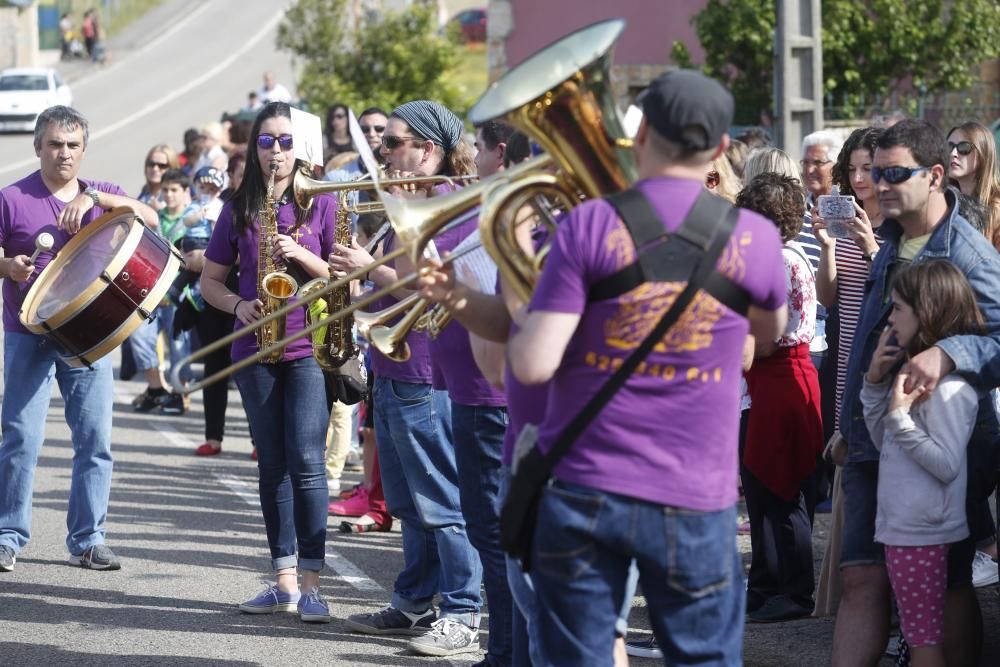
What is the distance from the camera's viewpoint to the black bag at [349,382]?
583 centimetres

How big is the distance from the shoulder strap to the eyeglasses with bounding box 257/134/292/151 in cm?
285

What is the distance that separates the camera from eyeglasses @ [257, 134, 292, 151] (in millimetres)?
5711

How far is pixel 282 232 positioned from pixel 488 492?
4.90ft

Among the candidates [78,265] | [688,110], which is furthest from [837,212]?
[78,265]

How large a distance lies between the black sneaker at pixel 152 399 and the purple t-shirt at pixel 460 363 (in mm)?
6774

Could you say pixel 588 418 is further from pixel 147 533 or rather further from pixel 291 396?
pixel 147 533

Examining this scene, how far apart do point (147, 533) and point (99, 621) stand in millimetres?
1611

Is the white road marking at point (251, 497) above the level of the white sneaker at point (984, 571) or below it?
below

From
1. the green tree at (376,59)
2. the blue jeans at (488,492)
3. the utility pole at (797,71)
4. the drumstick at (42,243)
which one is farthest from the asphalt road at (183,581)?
the green tree at (376,59)

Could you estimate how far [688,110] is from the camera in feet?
10.4

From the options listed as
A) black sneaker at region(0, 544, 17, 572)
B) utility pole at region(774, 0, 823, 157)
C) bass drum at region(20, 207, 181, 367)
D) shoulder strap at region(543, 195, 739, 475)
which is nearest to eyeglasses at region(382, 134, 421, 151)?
bass drum at region(20, 207, 181, 367)

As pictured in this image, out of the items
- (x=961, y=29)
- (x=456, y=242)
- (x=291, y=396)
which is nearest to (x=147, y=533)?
(x=291, y=396)

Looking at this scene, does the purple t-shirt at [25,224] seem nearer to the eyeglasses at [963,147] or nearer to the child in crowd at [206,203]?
the child in crowd at [206,203]

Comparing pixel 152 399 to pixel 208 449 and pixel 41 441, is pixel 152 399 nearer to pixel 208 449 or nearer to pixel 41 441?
pixel 208 449
